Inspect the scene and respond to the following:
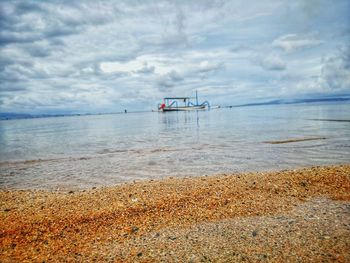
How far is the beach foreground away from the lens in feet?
17.4

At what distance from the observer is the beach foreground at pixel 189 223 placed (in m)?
5.29

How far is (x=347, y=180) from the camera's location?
9617mm

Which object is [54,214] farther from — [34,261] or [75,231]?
[34,261]

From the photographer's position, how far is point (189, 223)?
6680 mm

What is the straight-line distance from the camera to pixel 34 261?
5.34 m

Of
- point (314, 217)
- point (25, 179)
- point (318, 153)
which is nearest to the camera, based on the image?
point (314, 217)

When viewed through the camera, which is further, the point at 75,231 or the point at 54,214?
the point at 54,214

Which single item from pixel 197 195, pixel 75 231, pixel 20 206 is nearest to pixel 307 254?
pixel 197 195

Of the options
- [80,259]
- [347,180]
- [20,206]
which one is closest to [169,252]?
[80,259]

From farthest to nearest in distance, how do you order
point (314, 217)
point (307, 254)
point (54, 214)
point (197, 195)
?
point (197, 195) < point (54, 214) < point (314, 217) < point (307, 254)

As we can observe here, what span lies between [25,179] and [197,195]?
10.3 metres

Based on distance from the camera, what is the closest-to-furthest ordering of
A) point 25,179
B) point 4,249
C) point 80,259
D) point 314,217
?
point 80,259 < point 4,249 < point 314,217 < point 25,179

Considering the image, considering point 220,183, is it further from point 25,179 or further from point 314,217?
point 25,179

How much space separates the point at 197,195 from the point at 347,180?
558 cm
